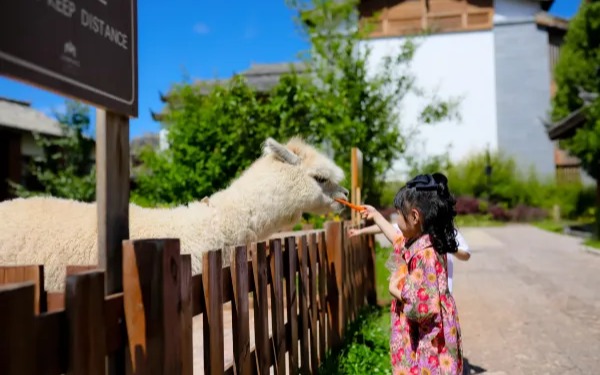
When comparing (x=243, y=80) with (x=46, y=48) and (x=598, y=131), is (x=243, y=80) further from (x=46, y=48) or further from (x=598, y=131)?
(x=598, y=131)

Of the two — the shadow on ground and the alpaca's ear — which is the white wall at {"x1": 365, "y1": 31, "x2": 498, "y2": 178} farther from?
the alpaca's ear

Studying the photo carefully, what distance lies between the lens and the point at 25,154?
18062mm

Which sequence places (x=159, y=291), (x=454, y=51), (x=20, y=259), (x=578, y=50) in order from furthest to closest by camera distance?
(x=454, y=51)
(x=578, y=50)
(x=20, y=259)
(x=159, y=291)

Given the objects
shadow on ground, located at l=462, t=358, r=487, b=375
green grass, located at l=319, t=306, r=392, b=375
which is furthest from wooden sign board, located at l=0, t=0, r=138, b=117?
shadow on ground, located at l=462, t=358, r=487, b=375

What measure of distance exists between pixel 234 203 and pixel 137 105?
267 cm

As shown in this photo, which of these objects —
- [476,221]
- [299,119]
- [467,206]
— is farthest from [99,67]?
[467,206]

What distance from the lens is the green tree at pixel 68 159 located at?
15.9m

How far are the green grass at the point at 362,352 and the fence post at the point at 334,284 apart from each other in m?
0.16

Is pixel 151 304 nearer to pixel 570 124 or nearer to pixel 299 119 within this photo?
pixel 299 119

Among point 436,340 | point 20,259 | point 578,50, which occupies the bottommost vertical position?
point 436,340

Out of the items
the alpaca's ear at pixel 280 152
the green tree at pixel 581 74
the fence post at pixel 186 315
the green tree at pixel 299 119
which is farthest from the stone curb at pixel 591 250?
the fence post at pixel 186 315

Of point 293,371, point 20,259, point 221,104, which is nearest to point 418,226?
point 293,371

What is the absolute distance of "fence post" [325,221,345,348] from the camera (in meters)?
4.95

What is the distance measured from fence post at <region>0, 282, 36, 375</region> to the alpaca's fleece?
2245mm
